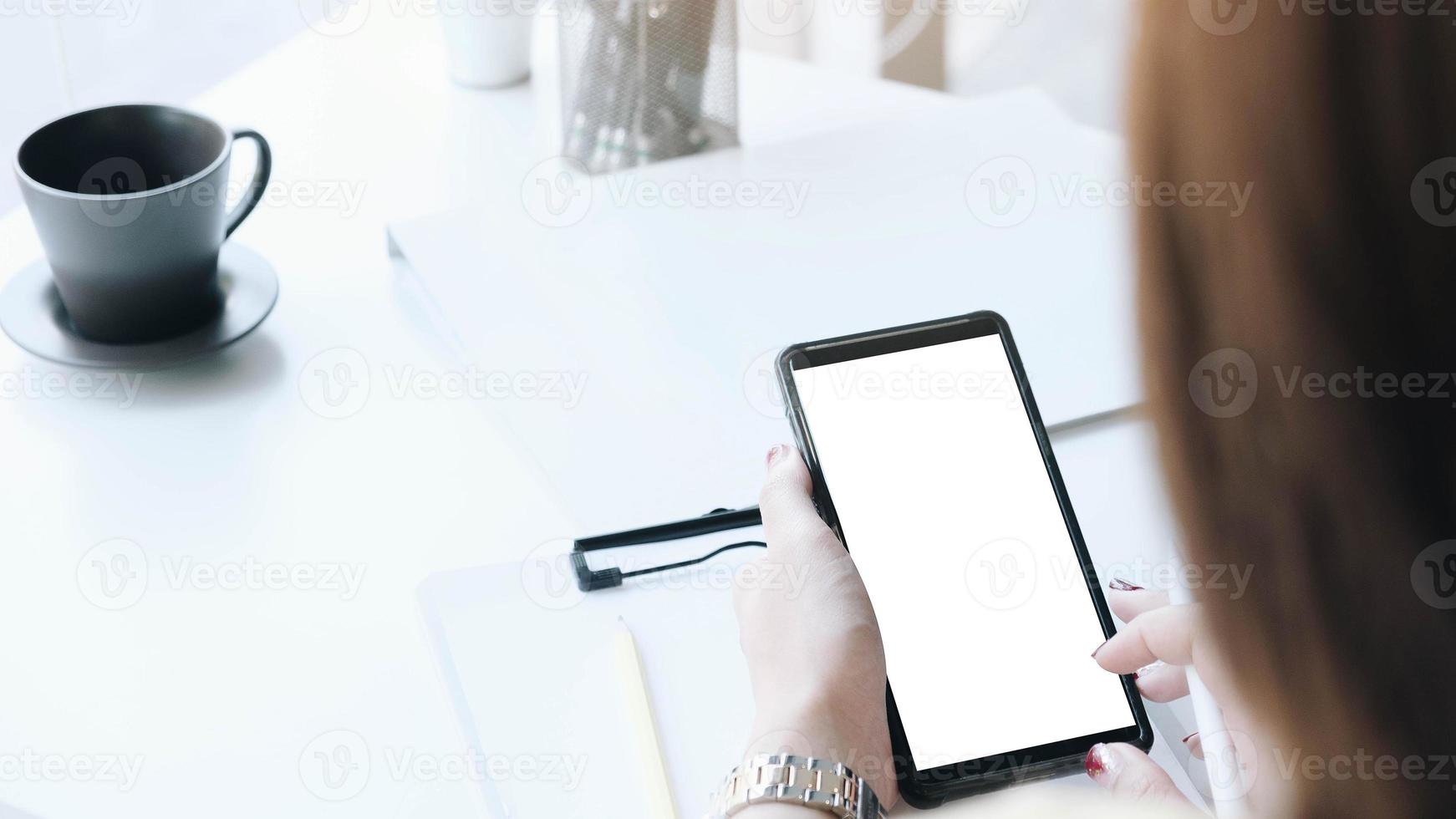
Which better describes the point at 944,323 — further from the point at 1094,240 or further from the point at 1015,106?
the point at 1015,106

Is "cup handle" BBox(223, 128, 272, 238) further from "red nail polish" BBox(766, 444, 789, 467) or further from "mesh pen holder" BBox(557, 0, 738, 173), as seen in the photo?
"red nail polish" BBox(766, 444, 789, 467)

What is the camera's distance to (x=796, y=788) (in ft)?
1.44

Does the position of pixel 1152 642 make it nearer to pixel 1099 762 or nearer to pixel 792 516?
pixel 1099 762

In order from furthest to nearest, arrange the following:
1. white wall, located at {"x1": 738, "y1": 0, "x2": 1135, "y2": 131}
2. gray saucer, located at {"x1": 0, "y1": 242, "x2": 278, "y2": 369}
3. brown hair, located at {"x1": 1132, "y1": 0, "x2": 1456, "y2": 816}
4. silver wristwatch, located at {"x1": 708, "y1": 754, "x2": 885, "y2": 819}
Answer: white wall, located at {"x1": 738, "y1": 0, "x2": 1135, "y2": 131}
gray saucer, located at {"x1": 0, "y1": 242, "x2": 278, "y2": 369}
silver wristwatch, located at {"x1": 708, "y1": 754, "x2": 885, "y2": 819}
brown hair, located at {"x1": 1132, "y1": 0, "x2": 1456, "y2": 816}

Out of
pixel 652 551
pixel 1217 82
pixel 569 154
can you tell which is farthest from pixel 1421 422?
pixel 569 154

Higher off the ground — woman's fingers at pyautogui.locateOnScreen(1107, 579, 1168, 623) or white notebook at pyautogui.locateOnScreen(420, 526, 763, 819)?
woman's fingers at pyautogui.locateOnScreen(1107, 579, 1168, 623)

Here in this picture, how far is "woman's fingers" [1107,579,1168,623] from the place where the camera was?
0.55 meters

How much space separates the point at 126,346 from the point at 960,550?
0.49 m

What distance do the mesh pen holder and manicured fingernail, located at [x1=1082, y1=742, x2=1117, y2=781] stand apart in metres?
0.55

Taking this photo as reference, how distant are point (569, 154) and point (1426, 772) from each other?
74 cm

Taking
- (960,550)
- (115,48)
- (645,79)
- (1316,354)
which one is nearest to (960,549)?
(960,550)

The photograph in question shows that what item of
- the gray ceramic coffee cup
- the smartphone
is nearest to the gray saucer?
the gray ceramic coffee cup

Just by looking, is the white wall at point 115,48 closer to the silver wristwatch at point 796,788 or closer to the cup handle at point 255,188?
the cup handle at point 255,188

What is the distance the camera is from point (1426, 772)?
268 millimetres
